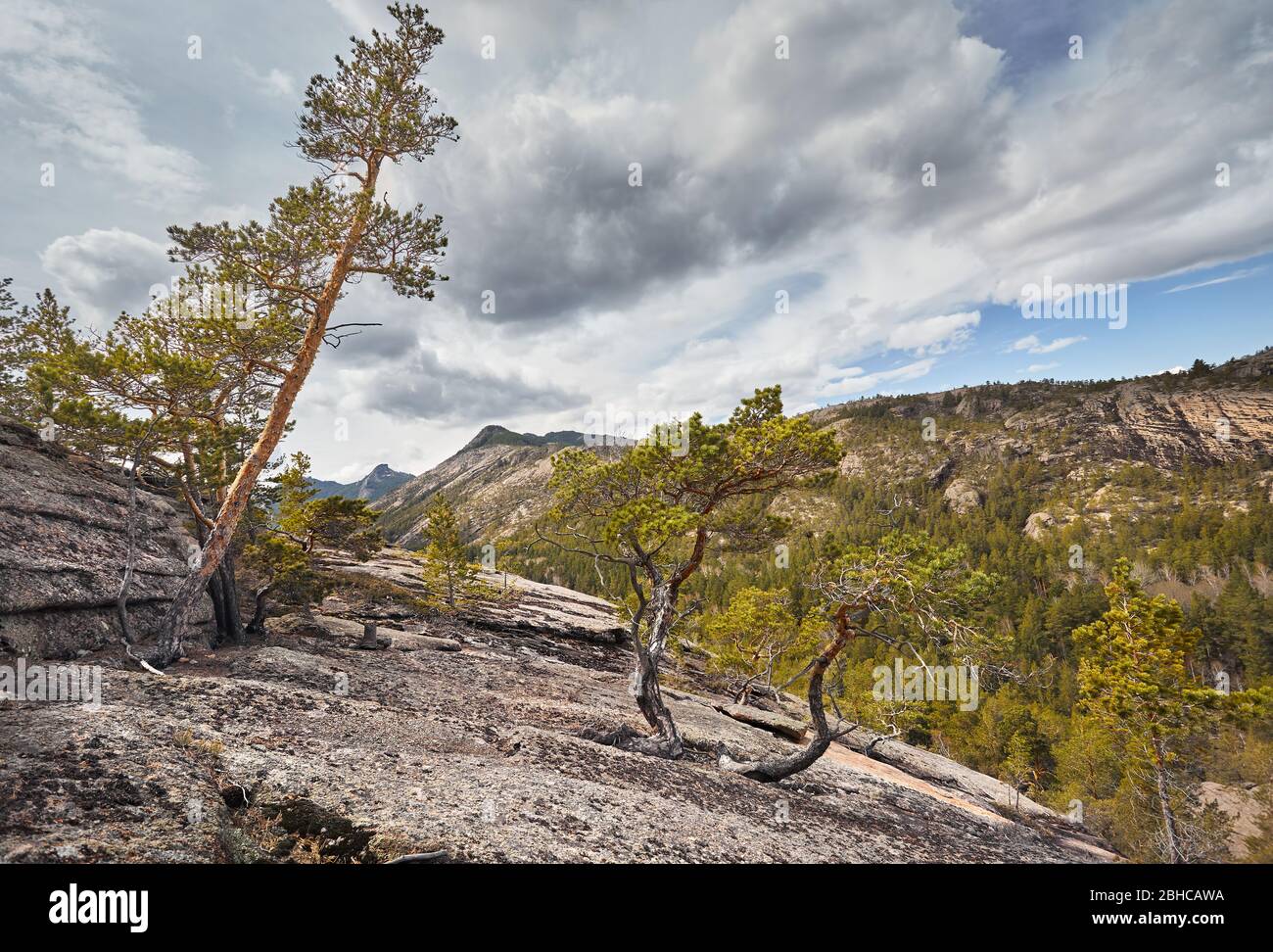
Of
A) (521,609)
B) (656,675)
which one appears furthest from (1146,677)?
(521,609)

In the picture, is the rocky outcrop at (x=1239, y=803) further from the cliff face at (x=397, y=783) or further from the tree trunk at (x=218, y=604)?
the tree trunk at (x=218, y=604)

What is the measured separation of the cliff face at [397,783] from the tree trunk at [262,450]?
146cm

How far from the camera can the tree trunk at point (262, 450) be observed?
13.5 metres

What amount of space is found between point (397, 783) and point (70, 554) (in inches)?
636

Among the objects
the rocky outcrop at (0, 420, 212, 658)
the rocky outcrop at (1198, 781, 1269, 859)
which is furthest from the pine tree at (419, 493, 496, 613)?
the rocky outcrop at (1198, 781, 1269, 859)

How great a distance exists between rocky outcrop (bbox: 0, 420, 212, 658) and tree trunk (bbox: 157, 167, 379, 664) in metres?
2.80

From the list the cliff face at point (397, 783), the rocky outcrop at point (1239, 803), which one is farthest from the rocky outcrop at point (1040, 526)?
the cliff face at point (397, 783)

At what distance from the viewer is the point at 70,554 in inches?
600

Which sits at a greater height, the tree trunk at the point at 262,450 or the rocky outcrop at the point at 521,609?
the tree trunk at the point at 262,450

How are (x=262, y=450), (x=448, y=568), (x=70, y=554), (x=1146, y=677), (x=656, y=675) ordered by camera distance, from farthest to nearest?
(x=448, y=568) → (x=1146, y=677) → (x=70, y=554) → (x=656, y=675) → (x=262, y=450)

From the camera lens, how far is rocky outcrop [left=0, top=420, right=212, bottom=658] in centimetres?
1328

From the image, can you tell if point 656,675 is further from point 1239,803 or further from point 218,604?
point 1239,803

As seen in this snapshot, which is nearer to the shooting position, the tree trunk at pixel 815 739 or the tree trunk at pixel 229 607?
the tree trunk at pixel 815 739
